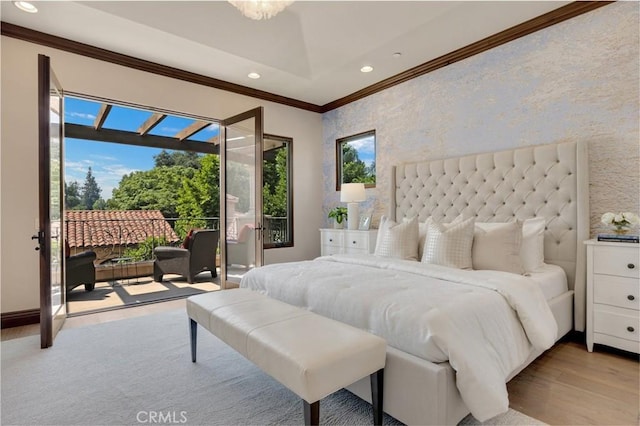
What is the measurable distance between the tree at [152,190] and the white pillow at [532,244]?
837 centimetres

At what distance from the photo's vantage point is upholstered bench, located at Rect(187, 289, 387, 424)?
4.33 feet

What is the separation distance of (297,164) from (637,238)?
3980 mm

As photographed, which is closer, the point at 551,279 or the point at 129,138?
the point at 551,279

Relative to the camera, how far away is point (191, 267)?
5230 millimetres

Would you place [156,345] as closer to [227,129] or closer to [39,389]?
[39,389]

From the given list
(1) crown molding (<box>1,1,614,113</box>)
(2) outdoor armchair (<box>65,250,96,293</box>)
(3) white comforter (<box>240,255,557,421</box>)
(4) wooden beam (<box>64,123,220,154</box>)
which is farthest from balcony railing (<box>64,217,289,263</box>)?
(3) white comforter (<box>240,255,557,421</box>)

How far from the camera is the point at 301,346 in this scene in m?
1.44

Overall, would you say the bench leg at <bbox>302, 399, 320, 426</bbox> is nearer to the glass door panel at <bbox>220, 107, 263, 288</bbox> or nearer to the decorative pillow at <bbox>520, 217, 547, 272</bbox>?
the decorative pillow at <bbox>520, 217, 547, 272</bbox>

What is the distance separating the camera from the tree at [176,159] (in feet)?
29.6

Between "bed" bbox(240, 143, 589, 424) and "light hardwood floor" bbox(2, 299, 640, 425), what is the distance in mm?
158

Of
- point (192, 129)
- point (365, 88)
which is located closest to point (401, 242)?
point (365, 88)

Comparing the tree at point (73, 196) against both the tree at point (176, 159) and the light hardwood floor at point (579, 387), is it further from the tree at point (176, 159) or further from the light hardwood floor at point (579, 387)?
the light hardwood floor at point (579, 387)

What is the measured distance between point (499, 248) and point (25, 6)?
4389 mm

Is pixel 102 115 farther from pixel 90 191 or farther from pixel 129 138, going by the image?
pixel 90 191
